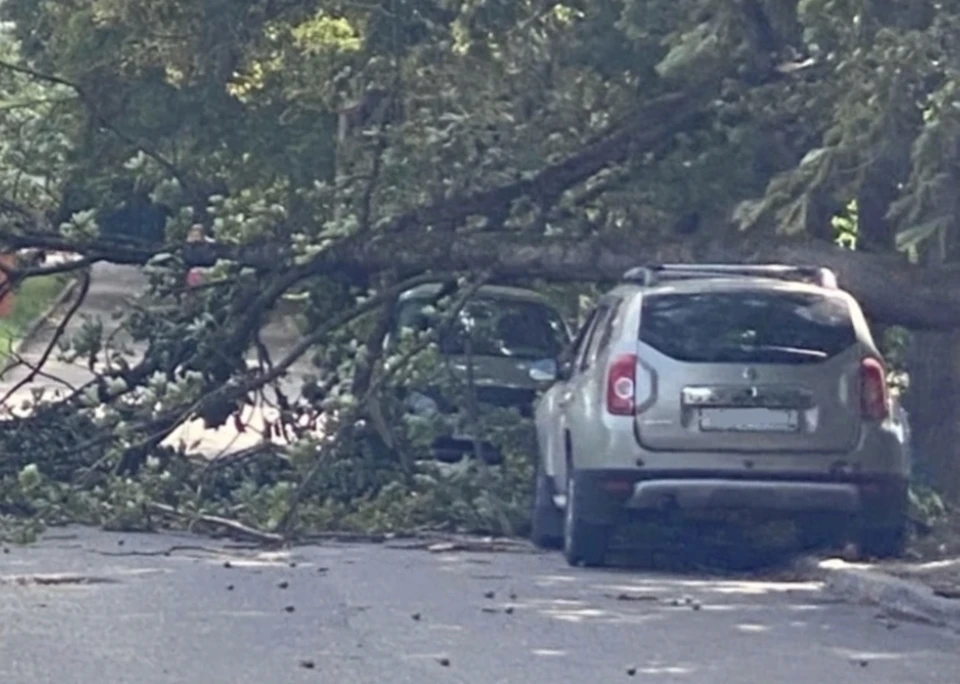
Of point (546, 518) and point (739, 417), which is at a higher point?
point (739, 417)

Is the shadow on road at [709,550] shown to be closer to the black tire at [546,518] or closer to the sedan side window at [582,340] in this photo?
the black tire at [546,518]

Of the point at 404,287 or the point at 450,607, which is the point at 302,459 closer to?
the point at 404,287

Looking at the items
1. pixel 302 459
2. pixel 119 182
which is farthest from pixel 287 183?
pixel 302 459

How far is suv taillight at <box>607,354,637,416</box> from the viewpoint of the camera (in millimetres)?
15070

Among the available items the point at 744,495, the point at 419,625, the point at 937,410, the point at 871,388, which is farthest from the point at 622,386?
the point at 937,410

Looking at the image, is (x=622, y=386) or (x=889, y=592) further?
(x=622, y=386)

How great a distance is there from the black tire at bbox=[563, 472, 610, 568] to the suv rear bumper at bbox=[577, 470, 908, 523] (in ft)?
0.21

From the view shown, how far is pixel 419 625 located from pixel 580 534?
295 cm

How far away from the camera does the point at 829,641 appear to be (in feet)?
40.1

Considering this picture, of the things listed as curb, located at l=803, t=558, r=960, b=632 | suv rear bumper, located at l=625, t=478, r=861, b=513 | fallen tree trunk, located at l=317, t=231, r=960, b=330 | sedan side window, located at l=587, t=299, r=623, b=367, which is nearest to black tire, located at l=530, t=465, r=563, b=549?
sedan side window, located at l=587, t=299, r=623, b=367

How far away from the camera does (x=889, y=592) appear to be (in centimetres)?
1362

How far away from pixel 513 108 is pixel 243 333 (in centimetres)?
257

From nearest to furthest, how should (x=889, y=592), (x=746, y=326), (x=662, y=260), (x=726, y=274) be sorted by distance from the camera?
(x=889, y=592), (x=746, y=326), (x=726, y=274), (x=662, y=260)

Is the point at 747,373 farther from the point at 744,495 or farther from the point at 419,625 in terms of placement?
the point at 419,625
